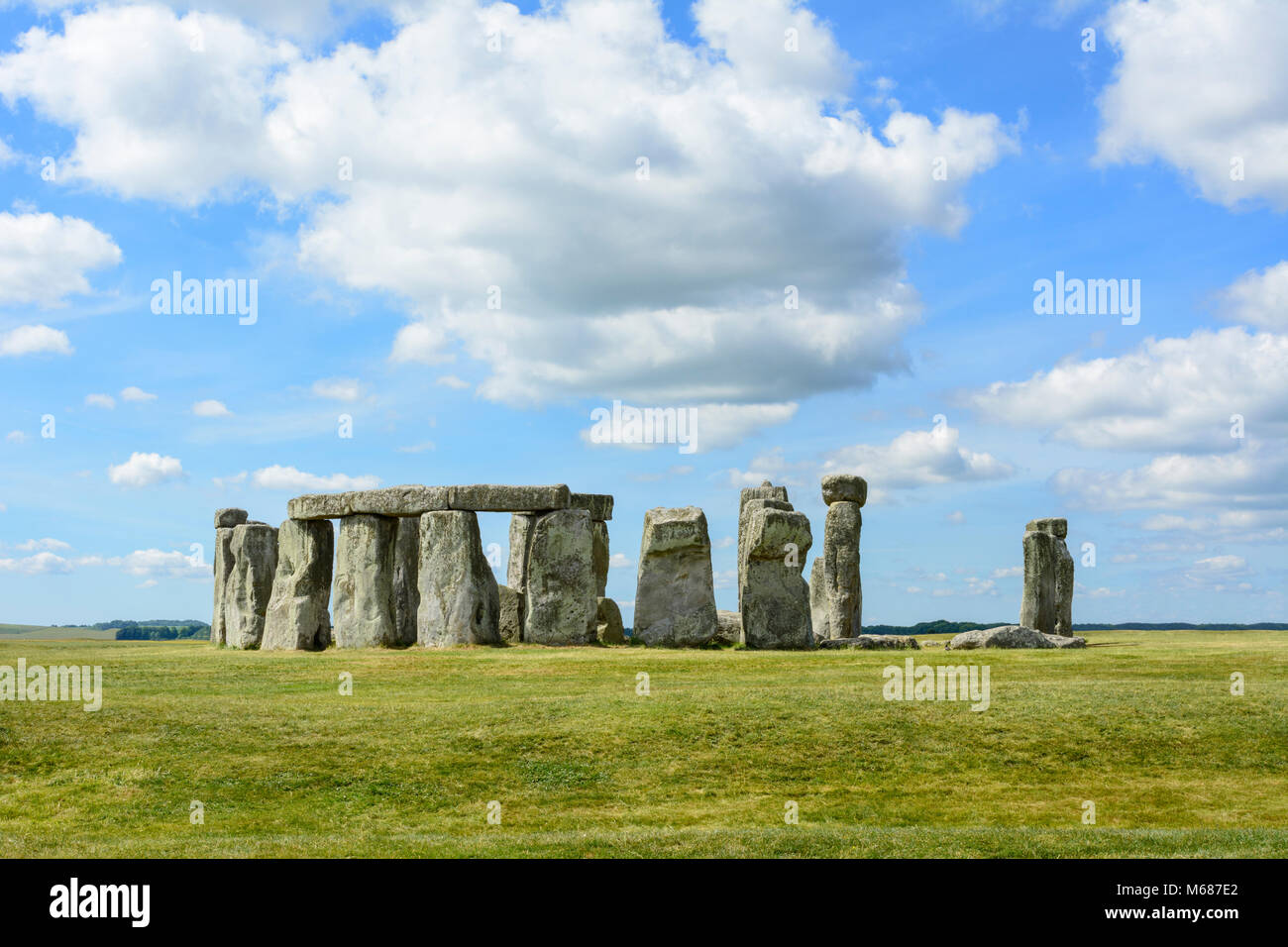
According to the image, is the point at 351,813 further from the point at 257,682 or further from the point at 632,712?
the point at 257,682

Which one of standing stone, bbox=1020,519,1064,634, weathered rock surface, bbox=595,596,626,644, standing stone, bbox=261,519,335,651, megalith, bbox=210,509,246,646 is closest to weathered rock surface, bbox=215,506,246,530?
megalith, bbox=210,509,246,646

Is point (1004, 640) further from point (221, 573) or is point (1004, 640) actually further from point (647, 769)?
point (221, 573)

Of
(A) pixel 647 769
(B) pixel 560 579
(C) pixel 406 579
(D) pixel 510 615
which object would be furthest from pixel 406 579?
(A) pixel 647 769

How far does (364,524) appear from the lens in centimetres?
2586

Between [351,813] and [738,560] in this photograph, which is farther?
[738,560]

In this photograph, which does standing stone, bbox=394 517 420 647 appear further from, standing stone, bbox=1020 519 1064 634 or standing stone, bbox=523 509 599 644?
standing stone, bbox=1020 519 1064 634

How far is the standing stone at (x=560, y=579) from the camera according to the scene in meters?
24.8

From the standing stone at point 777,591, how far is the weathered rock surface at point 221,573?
1404 cm

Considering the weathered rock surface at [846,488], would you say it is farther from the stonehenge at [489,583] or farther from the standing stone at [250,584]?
the standing stone at [250,584]

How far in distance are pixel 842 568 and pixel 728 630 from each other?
12.6 feet

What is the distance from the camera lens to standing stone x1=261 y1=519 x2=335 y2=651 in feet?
85.8
